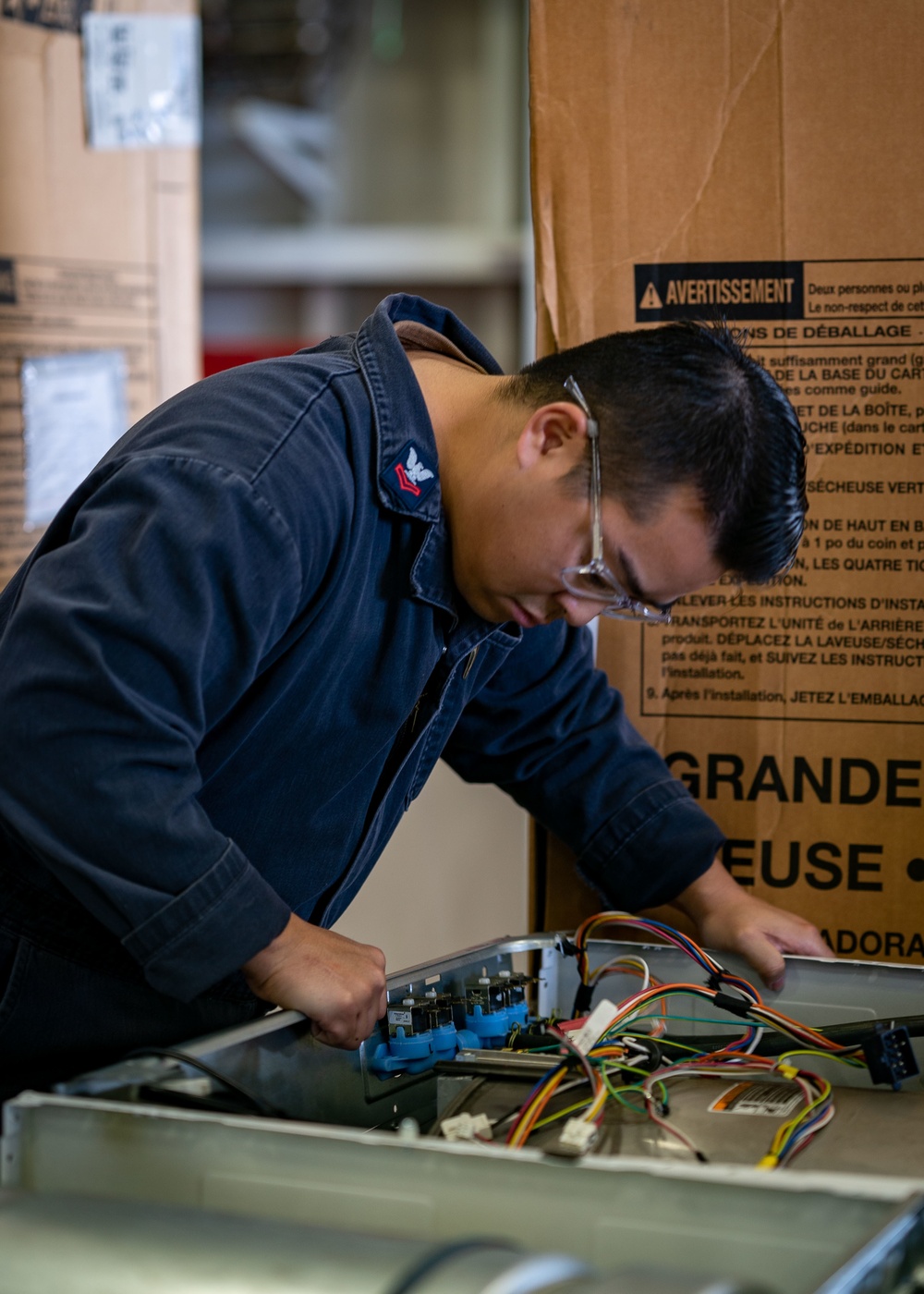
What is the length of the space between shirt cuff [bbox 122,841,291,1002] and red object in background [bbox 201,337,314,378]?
3.08 m

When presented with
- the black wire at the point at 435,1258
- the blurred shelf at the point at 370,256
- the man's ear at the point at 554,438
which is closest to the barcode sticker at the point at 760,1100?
the black wire at the point at 435,1258

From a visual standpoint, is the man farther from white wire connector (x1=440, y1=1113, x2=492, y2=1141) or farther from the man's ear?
white wire connector (x1=440, y1=1113, x2=492, y2=1141)

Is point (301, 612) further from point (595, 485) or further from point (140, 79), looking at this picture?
point (140, 79)

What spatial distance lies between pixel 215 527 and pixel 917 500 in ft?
2.30

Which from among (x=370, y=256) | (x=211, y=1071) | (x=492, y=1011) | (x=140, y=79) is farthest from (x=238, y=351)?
(x=211, y=1071)

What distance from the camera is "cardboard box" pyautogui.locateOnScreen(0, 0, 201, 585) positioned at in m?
1.66

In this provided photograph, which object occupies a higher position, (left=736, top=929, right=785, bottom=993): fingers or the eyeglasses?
the eyeglasses

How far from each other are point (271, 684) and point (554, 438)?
27 cm

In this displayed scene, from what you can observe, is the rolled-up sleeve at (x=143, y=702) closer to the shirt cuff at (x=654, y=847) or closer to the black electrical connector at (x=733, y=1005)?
the black electrical connector at (x=733, y=1005)

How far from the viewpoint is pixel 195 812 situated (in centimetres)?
83

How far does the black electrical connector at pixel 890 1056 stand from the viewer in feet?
3.11

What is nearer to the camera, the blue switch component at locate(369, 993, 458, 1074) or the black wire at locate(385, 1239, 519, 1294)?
the black wire at locate(385, 1239, 519, 1294)

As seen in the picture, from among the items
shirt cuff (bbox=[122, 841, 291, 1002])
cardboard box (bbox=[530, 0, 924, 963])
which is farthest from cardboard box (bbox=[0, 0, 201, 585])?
shirt cuff (bbox=[122, 841, 291, 1002])

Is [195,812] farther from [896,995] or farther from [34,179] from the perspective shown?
[34,179]
